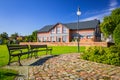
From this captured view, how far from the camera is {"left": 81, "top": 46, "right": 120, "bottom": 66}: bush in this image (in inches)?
413

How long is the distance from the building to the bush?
37.2 m

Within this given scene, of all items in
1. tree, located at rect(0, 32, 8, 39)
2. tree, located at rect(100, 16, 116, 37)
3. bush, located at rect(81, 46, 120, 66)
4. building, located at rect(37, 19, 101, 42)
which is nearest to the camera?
bush, located at rect(81, 46, 120, 66)

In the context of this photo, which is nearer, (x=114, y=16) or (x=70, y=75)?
(x=70, y=75)

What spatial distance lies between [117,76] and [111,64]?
310cm

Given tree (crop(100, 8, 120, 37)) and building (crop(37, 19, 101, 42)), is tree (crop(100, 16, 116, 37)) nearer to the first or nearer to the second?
tree (crop(100, 8, 120, 37))

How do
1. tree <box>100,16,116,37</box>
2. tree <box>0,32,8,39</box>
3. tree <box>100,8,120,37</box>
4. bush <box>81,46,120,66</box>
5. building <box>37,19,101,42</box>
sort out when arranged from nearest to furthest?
bush <box>81,46,120,66</box> < tree <box>100,8,120,37</box> < tree <box>100,16,116,37</box> < building <box>37,19,101,42</box> < tree <box>0,32,8,39</box>

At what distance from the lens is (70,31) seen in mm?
57781

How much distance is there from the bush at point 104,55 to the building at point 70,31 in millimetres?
37240

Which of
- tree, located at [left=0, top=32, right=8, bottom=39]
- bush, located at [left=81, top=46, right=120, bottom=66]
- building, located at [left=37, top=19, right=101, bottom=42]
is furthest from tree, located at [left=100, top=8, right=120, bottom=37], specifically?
tree, located at [left=0, top=32, right=8, bottom=39]

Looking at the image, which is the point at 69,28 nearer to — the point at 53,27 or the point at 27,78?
the point at 53,27

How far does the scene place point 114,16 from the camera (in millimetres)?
26516

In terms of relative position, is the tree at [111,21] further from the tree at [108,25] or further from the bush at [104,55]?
the bush at [104,55]

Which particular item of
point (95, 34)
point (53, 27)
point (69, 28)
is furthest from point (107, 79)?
point (53, 27)

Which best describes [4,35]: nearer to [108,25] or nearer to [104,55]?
[108,25]
